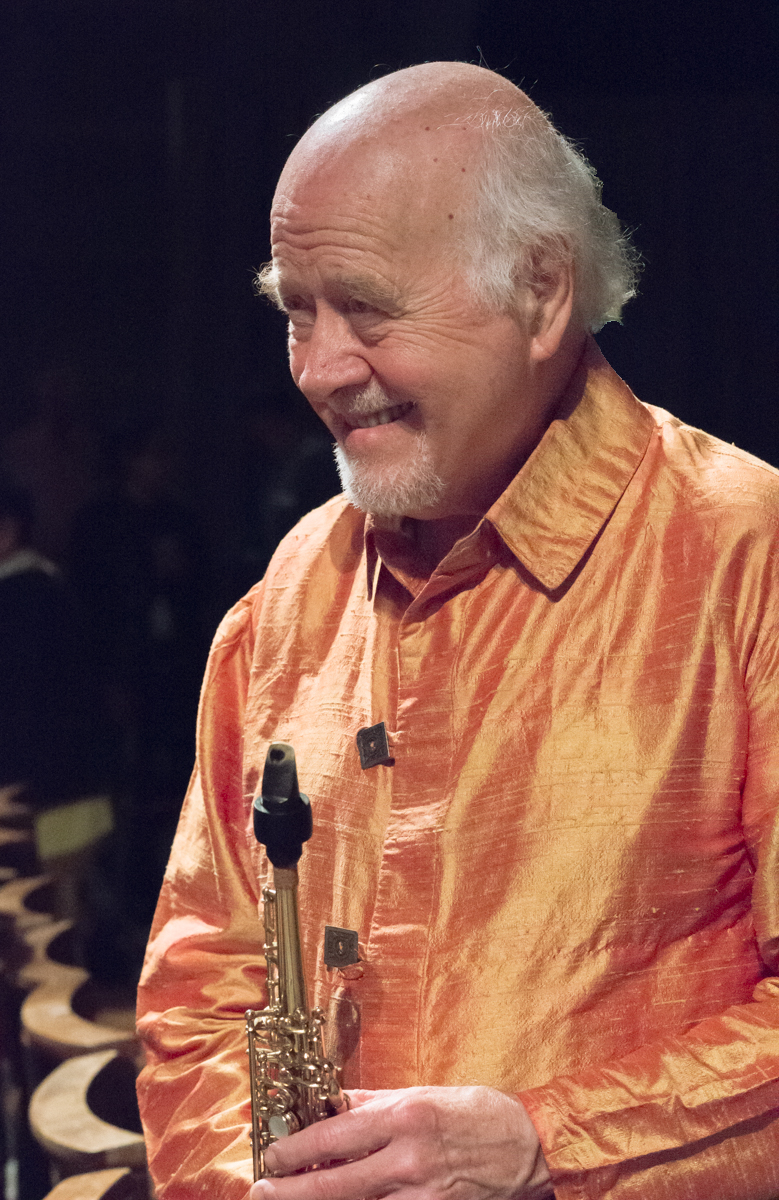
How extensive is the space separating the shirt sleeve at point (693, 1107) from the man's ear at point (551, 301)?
384 millimetres

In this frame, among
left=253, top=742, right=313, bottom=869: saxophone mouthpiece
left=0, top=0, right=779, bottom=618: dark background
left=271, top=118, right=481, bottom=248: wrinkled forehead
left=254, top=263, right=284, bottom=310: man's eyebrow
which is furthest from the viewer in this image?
left=0, top=0, right=779, bottom=618: dark background

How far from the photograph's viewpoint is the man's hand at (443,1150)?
1232mm

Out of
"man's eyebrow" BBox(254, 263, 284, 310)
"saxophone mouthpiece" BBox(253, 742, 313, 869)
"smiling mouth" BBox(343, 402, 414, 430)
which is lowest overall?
"saxophone mouthpiece" BBox(253, 742, 313, 869)

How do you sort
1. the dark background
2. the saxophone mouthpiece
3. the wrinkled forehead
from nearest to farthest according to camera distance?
1. the saxophone mouthpiece
2. the wrinkled forehead
3. the dark background

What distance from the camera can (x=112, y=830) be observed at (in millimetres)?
3453

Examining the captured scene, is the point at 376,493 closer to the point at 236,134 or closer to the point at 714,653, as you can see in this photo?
the point at 714,653

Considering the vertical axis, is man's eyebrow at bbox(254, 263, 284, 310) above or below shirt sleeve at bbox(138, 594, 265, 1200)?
above

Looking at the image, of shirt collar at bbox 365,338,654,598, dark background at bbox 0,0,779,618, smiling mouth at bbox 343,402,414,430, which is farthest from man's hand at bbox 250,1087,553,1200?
dark background at bbox 0,0,779,618

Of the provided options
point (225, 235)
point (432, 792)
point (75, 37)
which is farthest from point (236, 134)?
point (432, 792)

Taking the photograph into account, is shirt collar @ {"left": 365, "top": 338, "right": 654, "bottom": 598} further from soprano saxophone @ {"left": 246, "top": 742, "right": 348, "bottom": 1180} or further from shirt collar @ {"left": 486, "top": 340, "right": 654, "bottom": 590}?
soprano saxophone @ {"left": 246, "top": 742, "right": 348, "bottom": 1180}

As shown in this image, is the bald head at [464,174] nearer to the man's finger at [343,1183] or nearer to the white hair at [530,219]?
the white hair at [530,219]

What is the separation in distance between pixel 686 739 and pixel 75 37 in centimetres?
229

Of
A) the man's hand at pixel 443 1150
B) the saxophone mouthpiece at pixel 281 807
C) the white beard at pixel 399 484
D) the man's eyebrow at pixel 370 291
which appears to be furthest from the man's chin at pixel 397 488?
the man's hand at pixel 443 1150

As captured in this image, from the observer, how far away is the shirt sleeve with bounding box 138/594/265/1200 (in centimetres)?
145
